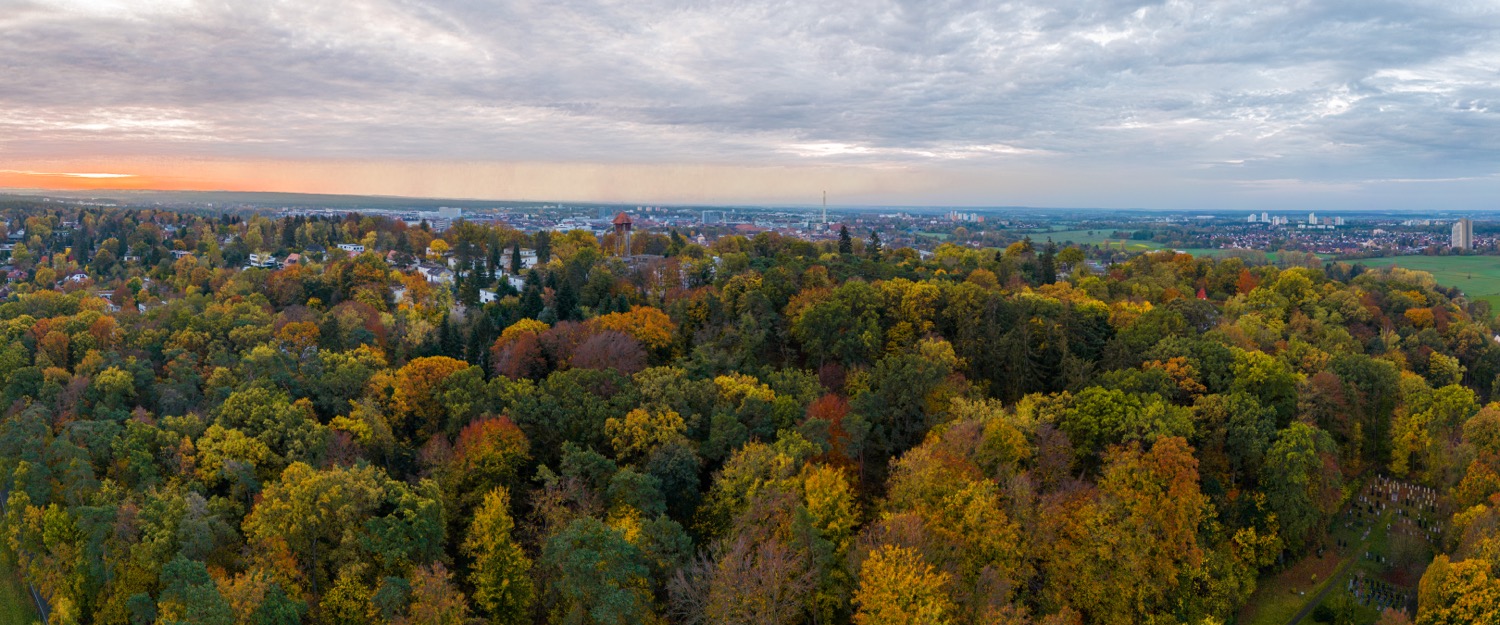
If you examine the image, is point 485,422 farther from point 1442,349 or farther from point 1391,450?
point 1442,349

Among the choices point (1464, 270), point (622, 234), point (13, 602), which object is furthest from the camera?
point (1464, 270)

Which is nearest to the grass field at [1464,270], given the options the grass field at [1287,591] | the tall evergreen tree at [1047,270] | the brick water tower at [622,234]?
the tall evergreen tree at [1047,270]

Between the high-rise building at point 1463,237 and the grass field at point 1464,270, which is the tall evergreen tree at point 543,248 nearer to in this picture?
the grass field at point 1464,270

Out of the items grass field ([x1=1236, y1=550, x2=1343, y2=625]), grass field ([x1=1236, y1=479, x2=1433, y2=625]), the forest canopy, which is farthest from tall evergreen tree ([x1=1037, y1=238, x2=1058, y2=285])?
grass field ([x1=1236, y1=550, x2=1343, y2=625])

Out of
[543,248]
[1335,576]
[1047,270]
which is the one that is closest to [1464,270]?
[1047,270]

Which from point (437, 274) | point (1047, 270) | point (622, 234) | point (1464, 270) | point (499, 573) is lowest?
point (499, 573)

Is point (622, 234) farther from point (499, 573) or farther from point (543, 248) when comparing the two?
point (499, 573)

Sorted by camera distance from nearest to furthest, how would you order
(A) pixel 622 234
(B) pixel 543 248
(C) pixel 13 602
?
(C) pixel 13 602
(B) pixel 543 248
(A) pixel 622 234

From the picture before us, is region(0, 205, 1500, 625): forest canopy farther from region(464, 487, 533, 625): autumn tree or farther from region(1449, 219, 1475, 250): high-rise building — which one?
region(1449, 219, 1475, 250): high-rise building

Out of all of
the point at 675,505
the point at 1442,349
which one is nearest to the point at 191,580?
the point at 675,505
